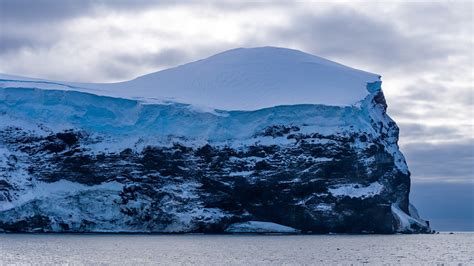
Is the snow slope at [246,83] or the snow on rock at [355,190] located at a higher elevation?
the snow slope at [246,83]

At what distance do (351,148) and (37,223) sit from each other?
4597cm

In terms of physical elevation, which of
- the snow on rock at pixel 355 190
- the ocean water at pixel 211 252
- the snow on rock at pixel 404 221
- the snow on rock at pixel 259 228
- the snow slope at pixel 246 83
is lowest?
the ocean water at pixel 211 252

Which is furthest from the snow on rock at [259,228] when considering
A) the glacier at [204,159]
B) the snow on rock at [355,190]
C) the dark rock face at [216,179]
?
the snow on rock at [355,190]

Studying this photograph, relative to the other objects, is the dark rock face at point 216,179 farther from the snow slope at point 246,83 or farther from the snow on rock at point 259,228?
the snow slope at point 246,83

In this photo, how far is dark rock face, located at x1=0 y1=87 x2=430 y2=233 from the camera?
390 ft

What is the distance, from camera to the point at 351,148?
123062 mm

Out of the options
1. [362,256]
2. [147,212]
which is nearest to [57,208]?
[147,212]

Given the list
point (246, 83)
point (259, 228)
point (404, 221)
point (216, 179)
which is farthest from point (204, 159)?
point (404, 221)

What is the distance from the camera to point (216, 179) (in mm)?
123062

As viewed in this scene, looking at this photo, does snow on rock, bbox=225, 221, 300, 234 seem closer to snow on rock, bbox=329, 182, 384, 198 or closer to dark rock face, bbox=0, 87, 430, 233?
dark rock face, bbox=0, 87, 430, 233

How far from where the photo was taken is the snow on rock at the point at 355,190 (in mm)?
120125

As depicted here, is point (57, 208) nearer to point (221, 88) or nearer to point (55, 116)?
point (55, 116)

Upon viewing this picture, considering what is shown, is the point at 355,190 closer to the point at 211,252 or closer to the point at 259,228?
the point at 259,228

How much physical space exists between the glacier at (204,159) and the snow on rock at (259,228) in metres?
0.15
